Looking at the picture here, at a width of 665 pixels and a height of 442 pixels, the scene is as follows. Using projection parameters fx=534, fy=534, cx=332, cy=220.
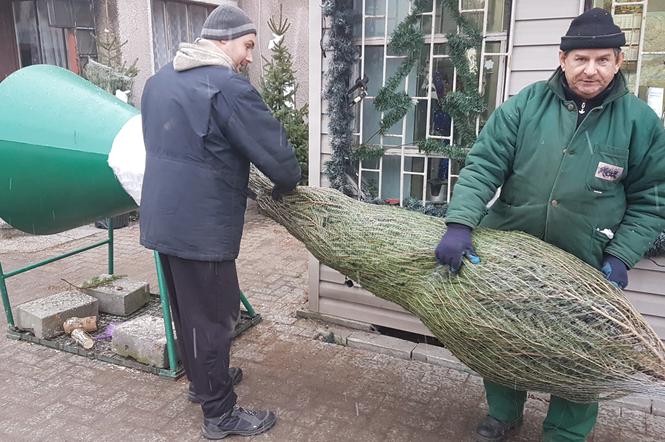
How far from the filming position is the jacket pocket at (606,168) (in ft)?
7.24

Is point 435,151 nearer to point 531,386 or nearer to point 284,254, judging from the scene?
point 531,386

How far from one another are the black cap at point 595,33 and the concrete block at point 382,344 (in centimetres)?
236

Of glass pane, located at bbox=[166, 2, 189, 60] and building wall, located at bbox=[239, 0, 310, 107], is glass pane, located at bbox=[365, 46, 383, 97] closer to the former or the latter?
building wall, located at bbox=[239, 0, 310, 107]

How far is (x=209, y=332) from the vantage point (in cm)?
273

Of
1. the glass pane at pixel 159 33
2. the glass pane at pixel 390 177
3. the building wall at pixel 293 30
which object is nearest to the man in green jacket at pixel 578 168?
the glass pane at pixel 390 177

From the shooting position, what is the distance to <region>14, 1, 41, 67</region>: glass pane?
7648 mm

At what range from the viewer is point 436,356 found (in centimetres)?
369

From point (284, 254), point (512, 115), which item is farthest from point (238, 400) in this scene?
point (284, 254)

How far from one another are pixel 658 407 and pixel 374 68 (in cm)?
284

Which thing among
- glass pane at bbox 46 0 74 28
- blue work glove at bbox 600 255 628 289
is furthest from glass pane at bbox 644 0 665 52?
glass pane at bbox 46 0 74 28

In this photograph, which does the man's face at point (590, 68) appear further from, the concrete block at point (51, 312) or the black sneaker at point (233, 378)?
the concrete block at point (51, 312)

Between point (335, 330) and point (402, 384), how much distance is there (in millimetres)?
857

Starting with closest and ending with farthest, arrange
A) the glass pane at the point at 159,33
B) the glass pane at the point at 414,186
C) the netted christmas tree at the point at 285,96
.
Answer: the glass pane at the point at 414,186, the netted christmas tree at the point at 285,96, the glass pane at the point at 159,33

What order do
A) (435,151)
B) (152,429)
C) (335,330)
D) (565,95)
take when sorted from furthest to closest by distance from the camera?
(335,330), (435,151), (152,429), (565,95)
